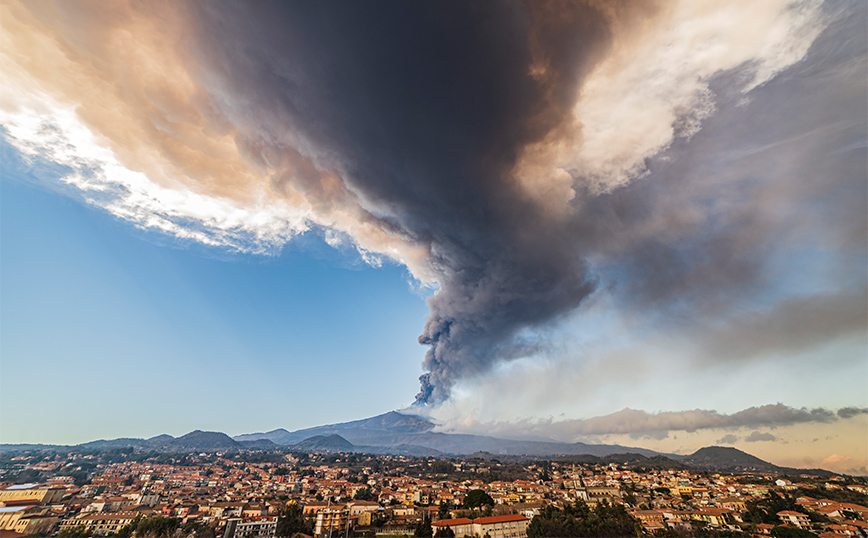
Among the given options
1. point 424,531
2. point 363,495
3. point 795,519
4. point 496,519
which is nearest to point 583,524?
point 496,519

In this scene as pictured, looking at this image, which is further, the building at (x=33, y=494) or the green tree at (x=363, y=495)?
the green tree at (x=363, y=495)

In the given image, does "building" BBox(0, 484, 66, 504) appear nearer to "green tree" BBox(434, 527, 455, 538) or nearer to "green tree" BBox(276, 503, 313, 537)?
"green tree" BBox(276, 503, 313, 537)

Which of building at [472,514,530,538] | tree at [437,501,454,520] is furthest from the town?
tree at [437,501,454,520]

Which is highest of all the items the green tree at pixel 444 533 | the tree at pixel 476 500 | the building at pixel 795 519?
the tree at pixel 476 500

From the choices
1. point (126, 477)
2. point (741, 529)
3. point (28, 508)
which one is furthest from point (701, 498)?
point (126, 477)

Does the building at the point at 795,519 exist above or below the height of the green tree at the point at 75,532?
below

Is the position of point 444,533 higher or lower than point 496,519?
lower

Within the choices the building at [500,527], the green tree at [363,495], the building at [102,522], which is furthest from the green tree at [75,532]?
the building at [500,527]

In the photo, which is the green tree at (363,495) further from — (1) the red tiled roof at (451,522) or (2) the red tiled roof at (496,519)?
(2) the red tiled roof at (496,519)

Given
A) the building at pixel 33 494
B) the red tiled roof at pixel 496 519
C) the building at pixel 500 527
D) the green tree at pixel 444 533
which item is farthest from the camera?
the building at pixel 33 494

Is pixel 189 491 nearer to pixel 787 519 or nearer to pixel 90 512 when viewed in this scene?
pixel 90 512

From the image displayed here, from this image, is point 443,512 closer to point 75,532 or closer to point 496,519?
point 496,519
